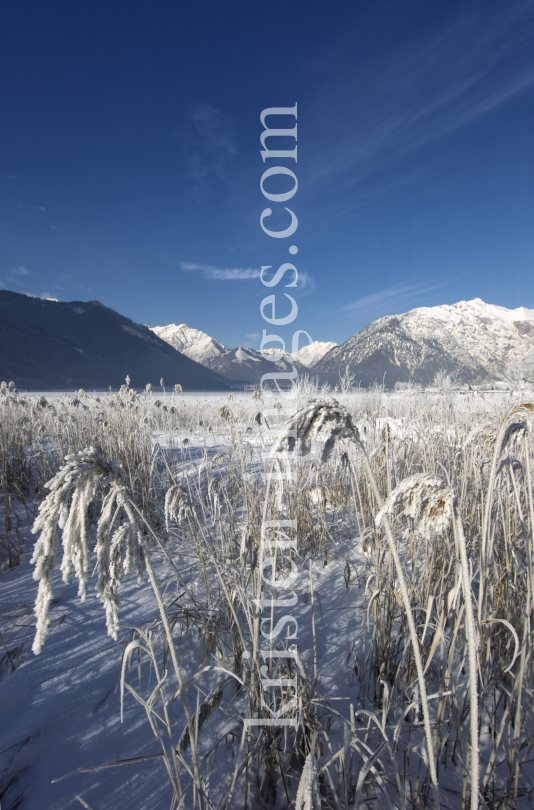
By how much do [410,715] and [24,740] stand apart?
1.40 m

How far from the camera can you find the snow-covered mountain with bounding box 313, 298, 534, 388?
58125 millimetres

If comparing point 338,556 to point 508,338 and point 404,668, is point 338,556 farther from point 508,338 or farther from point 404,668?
point 508,338

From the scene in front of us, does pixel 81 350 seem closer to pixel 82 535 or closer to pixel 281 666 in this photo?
pixel 281 666

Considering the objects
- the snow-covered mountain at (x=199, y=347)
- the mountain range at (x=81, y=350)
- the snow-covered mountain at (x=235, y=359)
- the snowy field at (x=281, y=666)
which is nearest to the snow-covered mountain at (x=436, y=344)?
the snow-covered mountain at (x=235, y=359)

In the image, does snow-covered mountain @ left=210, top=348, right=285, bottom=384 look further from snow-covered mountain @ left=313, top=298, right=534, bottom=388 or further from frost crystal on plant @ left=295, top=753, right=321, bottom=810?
frost crystal on plant @ left=295, top=753, right=321, bottom=810

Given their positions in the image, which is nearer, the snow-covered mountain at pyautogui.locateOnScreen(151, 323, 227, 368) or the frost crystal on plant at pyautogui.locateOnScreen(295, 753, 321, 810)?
the frost crystal on plant at pyautogui.locateOnScreen(295, 753, 321, 810)

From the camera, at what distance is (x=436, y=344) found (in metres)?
64.1

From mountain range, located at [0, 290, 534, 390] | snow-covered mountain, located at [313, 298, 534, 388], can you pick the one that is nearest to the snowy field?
mountain range, located at [0, 290, 534, 390]

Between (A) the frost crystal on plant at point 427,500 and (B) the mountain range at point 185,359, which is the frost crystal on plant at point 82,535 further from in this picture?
(B) the mountain range at point 185,359

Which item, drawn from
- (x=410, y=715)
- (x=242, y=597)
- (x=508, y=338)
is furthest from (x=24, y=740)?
(x=508, y=338)

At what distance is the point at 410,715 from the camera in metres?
1.25

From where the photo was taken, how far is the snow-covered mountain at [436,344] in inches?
2288

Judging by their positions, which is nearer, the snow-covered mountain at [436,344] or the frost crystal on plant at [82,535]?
the frost crystal on plant at [82,535]

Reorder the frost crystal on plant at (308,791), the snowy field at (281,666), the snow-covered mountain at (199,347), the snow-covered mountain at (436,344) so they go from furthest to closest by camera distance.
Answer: the snow-covered mountain at (199,347) < the snow-covered mountain at (436,344) < the snowy field at (281,666) < the frost crystal on plant at (308,791)
